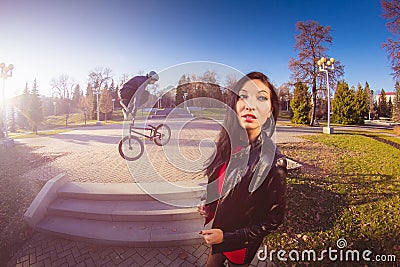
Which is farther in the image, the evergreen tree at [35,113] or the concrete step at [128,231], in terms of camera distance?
the evergreen tree at [35,113]

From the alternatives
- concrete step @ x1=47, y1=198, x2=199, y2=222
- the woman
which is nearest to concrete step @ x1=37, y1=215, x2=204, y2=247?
concrete step @ x1=47, y1=198, x2=199, y2=222

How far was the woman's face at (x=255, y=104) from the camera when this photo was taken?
1.08 metres

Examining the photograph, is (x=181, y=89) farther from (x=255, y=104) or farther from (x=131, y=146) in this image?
(x=131, y=146)

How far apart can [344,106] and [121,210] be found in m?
31.4

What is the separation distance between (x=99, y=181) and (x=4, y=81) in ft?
42.6

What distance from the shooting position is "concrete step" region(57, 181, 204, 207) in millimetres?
3281

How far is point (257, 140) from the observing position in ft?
3.61

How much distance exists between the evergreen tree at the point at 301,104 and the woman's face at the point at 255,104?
23.0 meters

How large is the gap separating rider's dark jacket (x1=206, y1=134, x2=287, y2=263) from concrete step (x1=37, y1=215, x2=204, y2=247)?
1.91m

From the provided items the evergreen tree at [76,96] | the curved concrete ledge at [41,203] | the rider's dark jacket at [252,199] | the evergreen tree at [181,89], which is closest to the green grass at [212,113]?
the evergreen tree at [181,89]

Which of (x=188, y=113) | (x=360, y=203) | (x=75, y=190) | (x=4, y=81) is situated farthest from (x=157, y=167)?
(x=4, y=81)

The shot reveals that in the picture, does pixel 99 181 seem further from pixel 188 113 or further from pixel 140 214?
pixel 188 113

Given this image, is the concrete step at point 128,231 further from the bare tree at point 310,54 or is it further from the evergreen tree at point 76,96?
the evergreen tree at point 76,96

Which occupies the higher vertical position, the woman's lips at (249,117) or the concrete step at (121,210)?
the woman's lips at (249,117)
